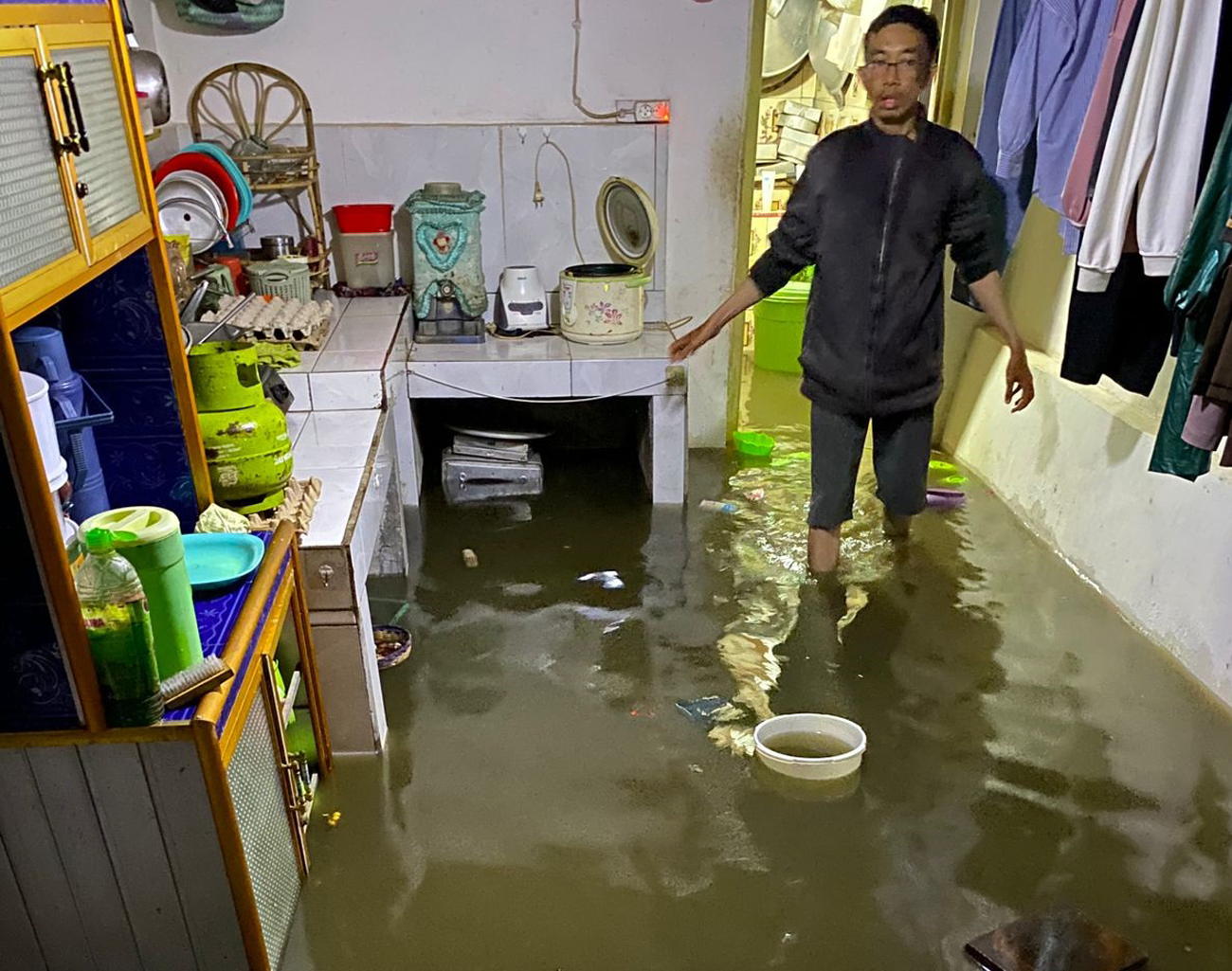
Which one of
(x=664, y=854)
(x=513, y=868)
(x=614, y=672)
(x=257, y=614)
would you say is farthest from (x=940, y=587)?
(x=257, y=614)

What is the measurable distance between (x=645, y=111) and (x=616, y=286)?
70 centimetres

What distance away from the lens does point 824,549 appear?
304cm

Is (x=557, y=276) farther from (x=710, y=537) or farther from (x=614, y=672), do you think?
(x=614, y=672)

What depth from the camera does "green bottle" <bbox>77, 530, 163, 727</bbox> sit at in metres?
1.35

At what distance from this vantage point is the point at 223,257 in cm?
337

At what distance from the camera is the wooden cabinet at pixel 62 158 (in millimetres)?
1243

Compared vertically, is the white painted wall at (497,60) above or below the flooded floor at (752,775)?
above

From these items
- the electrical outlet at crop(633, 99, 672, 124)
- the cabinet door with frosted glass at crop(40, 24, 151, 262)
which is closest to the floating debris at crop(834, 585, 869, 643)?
the electrical outlet at crop(633, 99, 672, 124)

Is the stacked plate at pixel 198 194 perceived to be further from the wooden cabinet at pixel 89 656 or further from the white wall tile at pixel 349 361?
the wooden cabinet at pixel 89 656

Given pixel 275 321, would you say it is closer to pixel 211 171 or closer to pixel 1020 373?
pixel 211 171

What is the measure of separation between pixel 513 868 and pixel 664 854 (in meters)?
0.30

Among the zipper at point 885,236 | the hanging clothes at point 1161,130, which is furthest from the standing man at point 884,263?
the hanging clothes at point 1161,130

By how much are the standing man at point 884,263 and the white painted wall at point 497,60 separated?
1162 mm

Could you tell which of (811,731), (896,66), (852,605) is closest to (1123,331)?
(896,66)
